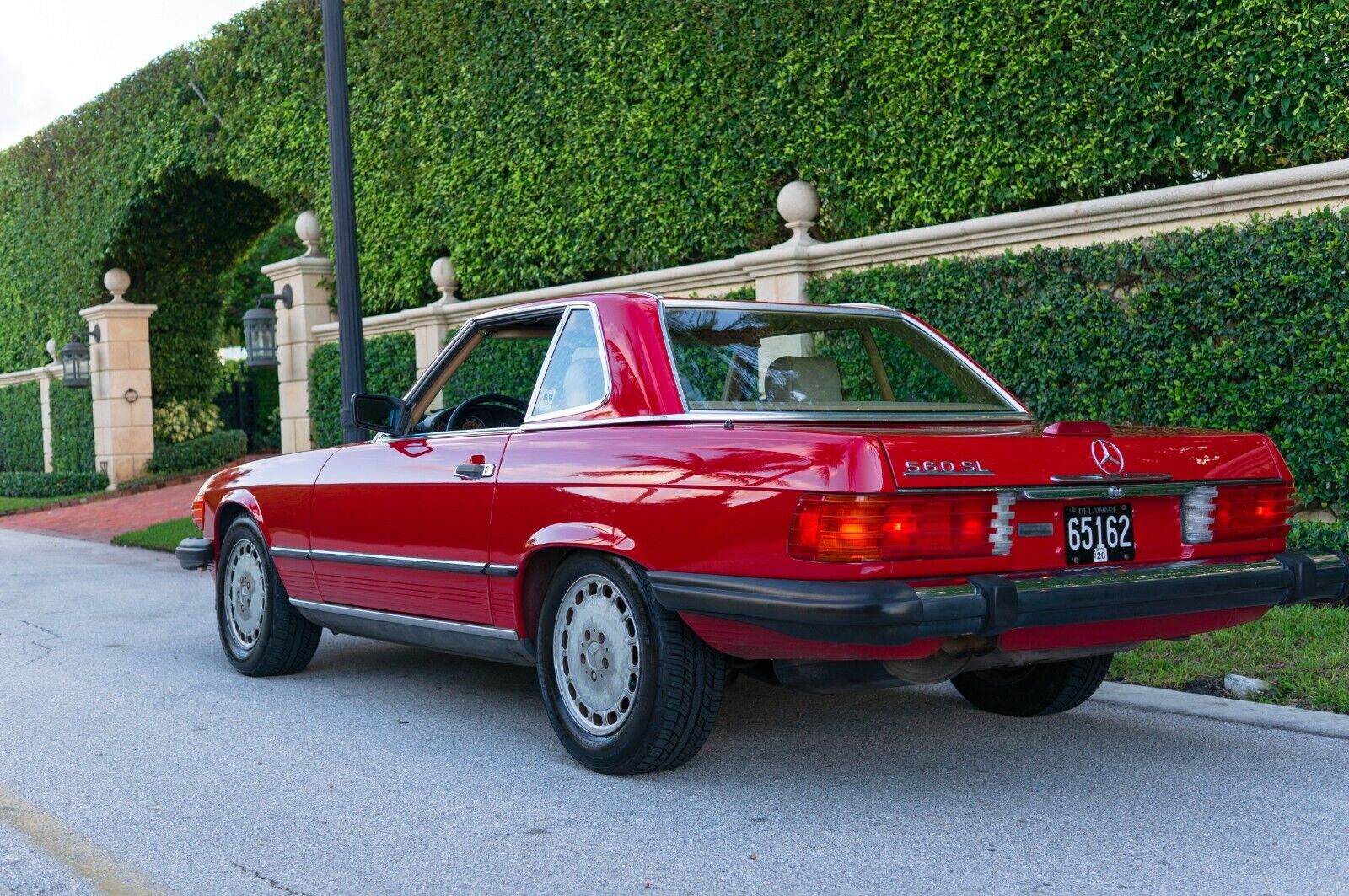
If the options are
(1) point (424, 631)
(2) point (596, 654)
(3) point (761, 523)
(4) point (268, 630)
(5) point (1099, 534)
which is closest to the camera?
(3) point (761, 523)

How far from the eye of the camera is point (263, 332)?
16.5 m

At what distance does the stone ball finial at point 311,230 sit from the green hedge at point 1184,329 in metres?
9.29

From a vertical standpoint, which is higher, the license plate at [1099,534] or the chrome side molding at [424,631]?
the license plate at [1099,534]

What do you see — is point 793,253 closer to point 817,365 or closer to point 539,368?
point 539,368

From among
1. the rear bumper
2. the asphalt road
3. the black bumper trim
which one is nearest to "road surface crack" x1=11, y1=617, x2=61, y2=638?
the black bumper trim

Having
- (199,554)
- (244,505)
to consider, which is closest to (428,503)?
(244,505)

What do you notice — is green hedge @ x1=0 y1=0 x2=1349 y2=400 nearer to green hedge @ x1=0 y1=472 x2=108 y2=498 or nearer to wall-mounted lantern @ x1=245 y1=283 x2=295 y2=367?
wall-mounted lantern @ x1=245 y1=283 x2=295 y2=367

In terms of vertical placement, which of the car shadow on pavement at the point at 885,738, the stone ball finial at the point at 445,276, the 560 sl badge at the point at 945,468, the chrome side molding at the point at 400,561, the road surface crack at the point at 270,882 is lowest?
the car shadow on pavement at the point at 885,738

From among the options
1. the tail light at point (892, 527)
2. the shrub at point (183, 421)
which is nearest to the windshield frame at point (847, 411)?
the tail light at point (892, 527)

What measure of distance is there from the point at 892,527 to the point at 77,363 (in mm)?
21376

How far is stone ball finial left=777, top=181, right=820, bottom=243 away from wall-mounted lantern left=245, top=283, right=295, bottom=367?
8.05 meters

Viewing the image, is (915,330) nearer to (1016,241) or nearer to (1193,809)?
(1193,809)

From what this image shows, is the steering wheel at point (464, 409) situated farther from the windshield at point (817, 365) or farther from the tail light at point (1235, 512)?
the tail light at point (1235, 512)

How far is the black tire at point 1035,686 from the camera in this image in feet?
17.8
